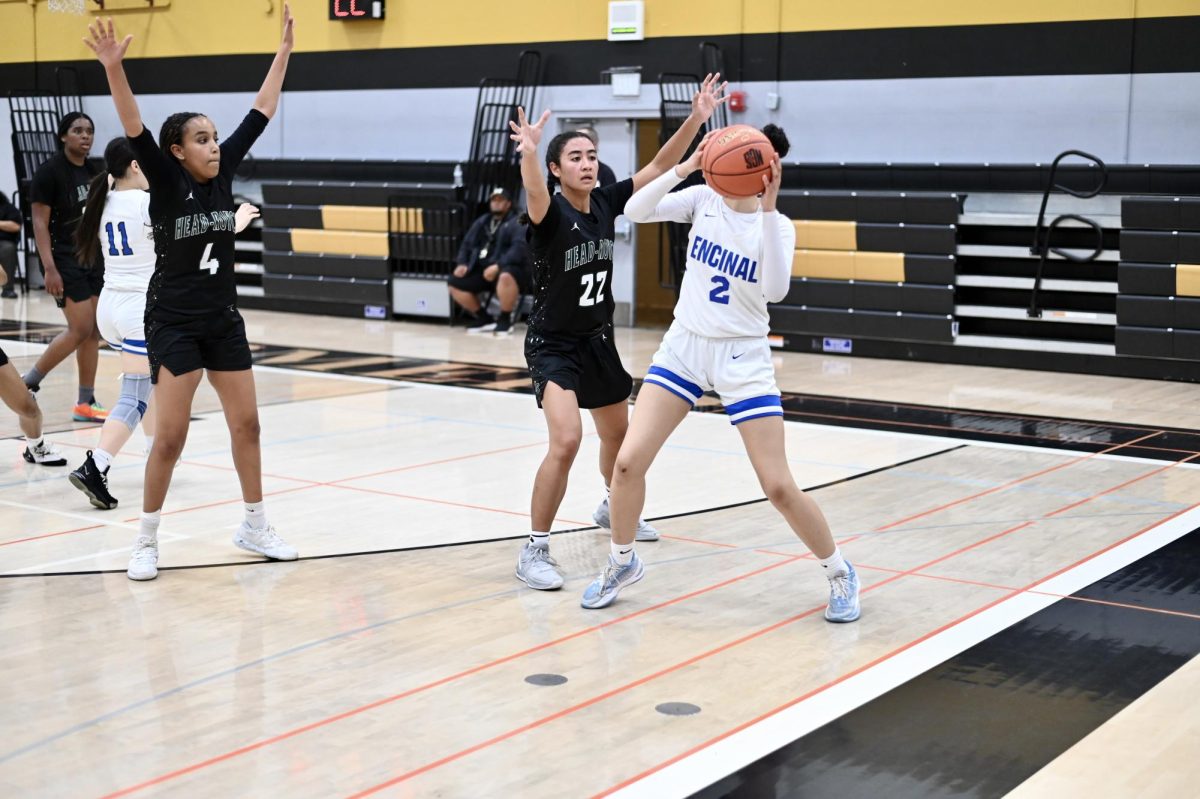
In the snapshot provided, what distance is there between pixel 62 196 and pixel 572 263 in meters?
4.60

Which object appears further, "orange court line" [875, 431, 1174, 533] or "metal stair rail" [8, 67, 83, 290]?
"metal stair rail" [8, 67, 83, 290]

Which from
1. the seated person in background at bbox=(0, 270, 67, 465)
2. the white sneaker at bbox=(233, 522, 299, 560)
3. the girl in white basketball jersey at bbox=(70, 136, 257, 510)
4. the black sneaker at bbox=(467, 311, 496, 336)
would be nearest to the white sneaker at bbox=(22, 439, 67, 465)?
the seated person in background at bbox=(0, 270, 67, 465)

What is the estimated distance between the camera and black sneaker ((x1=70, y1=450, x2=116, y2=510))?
6203mm

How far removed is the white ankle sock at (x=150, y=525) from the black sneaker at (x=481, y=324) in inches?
342

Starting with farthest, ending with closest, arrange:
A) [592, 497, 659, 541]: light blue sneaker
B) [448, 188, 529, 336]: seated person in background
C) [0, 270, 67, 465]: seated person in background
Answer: [448, 188, 529, 336]: seated person in background < [0, 270, 67, 465]: seated person in background < [592, 497, 659, 541]: light blue sneaker

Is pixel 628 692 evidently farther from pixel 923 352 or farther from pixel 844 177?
pixel 844 177

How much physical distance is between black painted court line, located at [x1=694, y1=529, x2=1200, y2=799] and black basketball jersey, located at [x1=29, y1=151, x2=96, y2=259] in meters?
6.15

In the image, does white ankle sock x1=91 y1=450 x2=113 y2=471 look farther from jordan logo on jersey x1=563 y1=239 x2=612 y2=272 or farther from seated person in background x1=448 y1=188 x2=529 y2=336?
seated person in background x1=448 y1=188 x2=529 y2=336

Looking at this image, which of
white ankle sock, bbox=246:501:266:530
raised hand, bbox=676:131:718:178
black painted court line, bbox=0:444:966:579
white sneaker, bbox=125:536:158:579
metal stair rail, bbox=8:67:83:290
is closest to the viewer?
raised hand, bbox=676:131:718:178

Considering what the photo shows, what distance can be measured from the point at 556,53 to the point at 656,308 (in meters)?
2.85

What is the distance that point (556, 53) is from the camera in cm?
1463

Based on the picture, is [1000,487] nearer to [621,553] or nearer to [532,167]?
[621,553]

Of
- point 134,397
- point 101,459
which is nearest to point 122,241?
point 134,397

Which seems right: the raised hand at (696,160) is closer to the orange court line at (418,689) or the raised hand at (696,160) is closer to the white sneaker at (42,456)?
the orange court line at (418,689)
